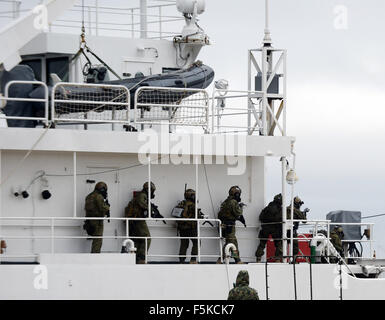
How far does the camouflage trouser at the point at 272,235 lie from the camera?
832 inches

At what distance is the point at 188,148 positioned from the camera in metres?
20.4

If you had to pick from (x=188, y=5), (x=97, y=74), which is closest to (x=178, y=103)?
(x=97, y=74)

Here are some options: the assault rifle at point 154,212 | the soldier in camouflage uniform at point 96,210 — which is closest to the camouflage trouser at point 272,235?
the assault rifle at point 154,212

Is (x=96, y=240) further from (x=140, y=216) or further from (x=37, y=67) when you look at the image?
(x=37, y=67)

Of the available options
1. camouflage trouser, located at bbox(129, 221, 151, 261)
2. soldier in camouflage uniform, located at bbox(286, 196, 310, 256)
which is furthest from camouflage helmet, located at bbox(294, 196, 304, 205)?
camouflage trouser, located at bbox(129, 221, 151, 261)

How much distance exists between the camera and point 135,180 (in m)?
20.9

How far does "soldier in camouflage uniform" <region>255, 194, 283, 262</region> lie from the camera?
21.1 m

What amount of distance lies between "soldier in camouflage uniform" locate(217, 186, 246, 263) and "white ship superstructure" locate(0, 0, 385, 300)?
40cm

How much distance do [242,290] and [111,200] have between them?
387 centimetres

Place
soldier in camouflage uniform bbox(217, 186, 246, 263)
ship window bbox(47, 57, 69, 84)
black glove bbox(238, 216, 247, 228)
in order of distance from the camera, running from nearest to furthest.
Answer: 1. soldier in camouflage uniform bbox(217, 186, 246, 263)
2. black glove bbox(238, 216, 247, 228)
3. ship window bbox(47, 57, 69, 84)

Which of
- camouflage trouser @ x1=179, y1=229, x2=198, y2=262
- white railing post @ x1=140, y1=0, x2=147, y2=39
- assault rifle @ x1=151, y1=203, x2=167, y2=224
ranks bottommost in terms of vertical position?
camouflage trouser @ x1=179, y1=229, x2=198, y2=262

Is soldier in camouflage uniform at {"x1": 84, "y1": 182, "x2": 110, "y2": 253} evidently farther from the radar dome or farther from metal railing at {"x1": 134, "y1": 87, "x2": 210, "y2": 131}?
the radar dome

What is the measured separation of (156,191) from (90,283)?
283 cm

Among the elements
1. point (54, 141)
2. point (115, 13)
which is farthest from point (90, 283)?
point (115, 13)
